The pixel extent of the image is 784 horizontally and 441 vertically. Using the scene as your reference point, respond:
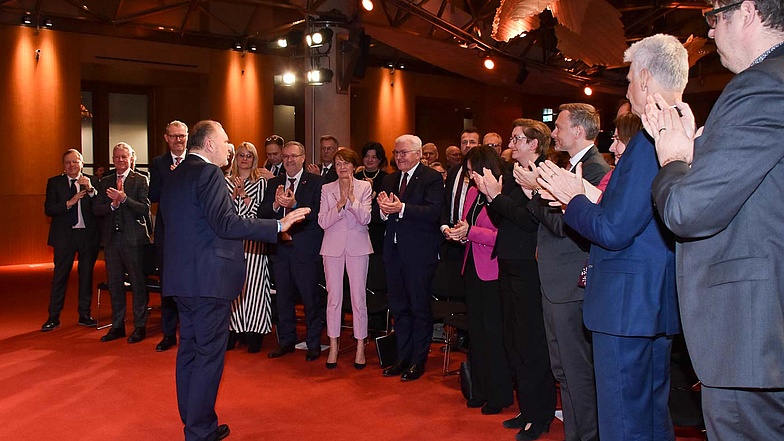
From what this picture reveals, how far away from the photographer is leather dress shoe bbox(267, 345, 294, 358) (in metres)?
5.99

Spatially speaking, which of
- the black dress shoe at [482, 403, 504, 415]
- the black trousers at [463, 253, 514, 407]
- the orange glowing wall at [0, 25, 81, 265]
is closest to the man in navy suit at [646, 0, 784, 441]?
the black trousers at [463, 253, 514, 407]

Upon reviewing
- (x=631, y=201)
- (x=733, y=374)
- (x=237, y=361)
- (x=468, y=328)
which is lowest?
(x=237, y=361)

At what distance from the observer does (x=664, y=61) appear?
2.43 metres

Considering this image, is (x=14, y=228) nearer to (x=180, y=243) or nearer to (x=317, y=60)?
(x=317, y=60)

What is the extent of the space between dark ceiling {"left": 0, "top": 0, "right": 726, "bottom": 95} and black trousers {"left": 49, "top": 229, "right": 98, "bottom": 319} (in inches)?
173

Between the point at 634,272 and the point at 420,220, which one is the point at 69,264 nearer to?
the point at 420,220

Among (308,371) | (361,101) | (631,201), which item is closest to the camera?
(631,201)

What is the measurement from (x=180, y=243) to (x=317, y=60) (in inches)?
262

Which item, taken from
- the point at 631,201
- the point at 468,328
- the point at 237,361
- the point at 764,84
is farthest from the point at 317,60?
the point at 764,84

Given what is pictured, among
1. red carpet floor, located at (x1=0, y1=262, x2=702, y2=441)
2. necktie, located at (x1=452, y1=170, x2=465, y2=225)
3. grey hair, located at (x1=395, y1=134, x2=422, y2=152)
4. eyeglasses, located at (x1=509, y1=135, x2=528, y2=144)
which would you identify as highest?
grey hair, located at (x1=395, y1=134, x2=422, y2=152)

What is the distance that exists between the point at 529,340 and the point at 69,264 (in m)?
4.95

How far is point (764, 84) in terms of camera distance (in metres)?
1.67

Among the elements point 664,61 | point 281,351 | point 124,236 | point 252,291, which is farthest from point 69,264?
point 664,61

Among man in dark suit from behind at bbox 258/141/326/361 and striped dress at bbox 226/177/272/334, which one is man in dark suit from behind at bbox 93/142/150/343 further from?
man in dark suit from behind at bbox 258/141/326/361
